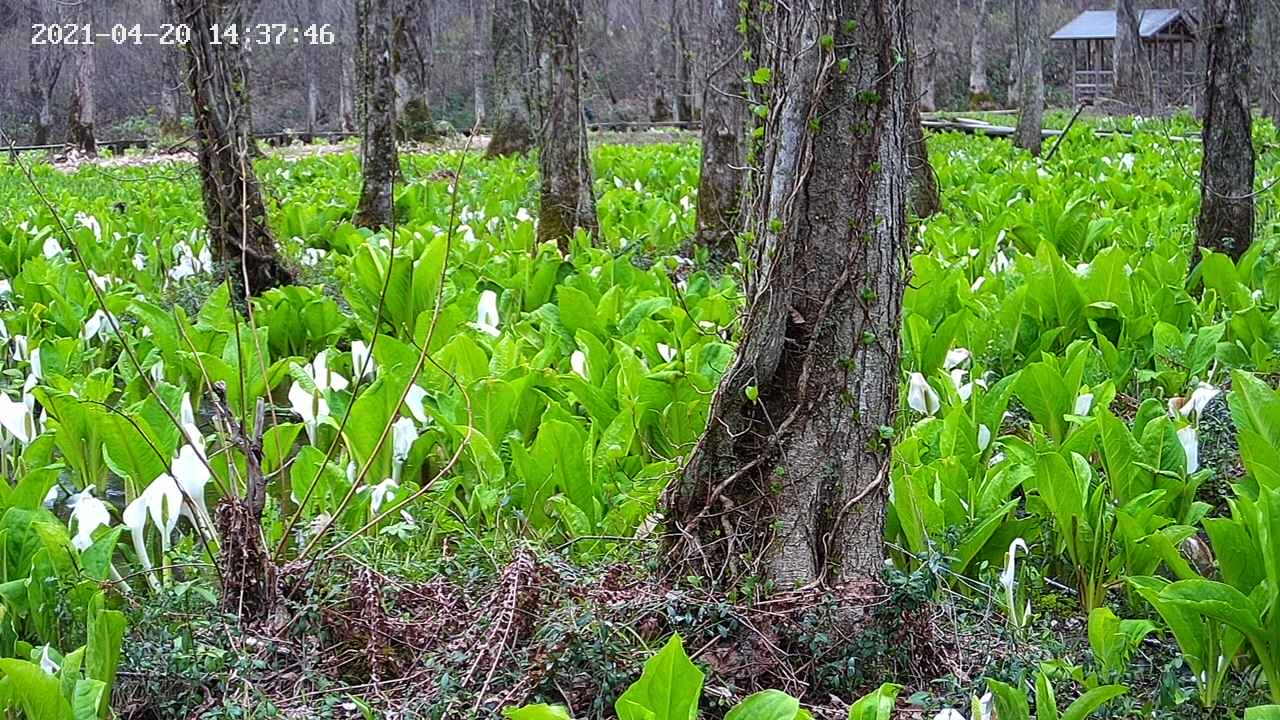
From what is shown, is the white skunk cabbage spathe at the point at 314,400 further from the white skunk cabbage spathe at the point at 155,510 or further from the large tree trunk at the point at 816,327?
the large tree trunk at the point at 816,327

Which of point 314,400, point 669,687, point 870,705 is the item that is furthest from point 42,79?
point 870,705

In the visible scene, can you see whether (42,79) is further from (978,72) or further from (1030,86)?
(978,72)

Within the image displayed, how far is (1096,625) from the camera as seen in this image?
280 centimetres

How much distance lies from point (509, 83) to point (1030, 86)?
685 centimetres

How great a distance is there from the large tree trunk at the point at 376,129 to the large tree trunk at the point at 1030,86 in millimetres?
8766

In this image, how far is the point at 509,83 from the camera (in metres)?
18.2

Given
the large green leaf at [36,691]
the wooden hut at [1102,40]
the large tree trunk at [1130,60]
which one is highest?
the wooden hut at [1102,40]

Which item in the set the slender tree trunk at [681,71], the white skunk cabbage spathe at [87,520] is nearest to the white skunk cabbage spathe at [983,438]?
the white skunk cabbage spathe at [87,520]

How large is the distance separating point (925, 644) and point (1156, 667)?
23.2 inches

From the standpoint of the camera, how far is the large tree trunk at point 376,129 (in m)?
9.77

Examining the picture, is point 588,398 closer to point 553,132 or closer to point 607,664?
point 607,664

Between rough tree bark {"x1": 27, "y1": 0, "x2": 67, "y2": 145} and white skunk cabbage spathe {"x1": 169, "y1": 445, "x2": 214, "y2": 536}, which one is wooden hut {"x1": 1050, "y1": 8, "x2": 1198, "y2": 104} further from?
white skunk cabbage spathe {"x1": 169, "y1": 445, "x2": 214, "y2": 536}

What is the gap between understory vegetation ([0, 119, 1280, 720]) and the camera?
2.81 meters

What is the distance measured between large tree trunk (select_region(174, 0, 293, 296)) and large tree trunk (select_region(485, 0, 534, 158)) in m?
9.86
